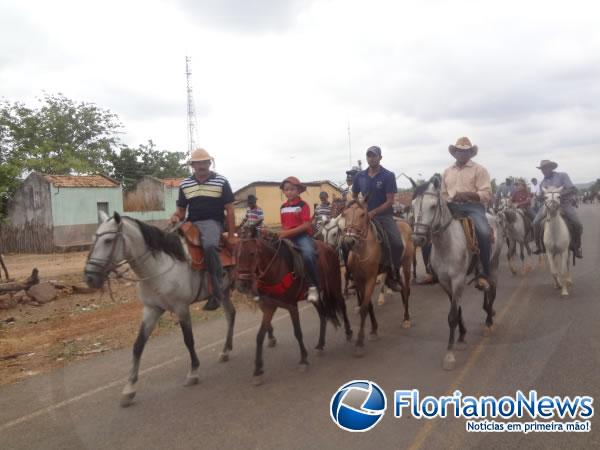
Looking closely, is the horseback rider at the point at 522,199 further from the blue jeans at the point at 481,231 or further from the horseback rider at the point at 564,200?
the blue jeans at the point at 481,231

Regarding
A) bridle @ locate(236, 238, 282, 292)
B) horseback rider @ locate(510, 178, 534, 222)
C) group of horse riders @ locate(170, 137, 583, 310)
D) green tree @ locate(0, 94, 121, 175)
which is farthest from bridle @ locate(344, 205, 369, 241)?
green tree @ locate(0, 94, 121, 175)

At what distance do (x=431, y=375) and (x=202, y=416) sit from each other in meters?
2.59

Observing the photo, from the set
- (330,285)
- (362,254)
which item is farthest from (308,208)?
(330,285)

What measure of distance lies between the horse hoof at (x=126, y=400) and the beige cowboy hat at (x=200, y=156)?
288 centimetres

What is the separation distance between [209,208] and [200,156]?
0.70 m

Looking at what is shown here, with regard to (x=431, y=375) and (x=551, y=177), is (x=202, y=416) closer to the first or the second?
(x=431, y=375)

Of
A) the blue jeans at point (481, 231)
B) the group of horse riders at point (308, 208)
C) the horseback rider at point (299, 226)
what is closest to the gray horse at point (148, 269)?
the group of horse riders at point (308, 208)

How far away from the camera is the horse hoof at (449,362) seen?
5.20 m

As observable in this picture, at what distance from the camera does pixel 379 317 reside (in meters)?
8.09

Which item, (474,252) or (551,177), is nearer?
(474,252)

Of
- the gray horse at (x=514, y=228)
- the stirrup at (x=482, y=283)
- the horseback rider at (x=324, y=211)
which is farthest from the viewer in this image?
the gray horse at (x=514, y=228)

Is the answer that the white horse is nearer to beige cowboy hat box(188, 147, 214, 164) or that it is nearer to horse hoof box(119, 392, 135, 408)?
beige cowboy hat box(188, 147, 214, 164)

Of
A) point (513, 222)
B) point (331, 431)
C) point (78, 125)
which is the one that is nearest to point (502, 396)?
point (331, 431)

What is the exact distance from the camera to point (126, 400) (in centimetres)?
479
